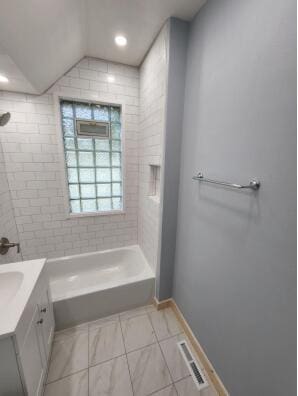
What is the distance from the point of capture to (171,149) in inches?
58.2

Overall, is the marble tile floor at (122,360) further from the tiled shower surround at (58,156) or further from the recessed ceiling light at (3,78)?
the recessed ceiling light at (3,78)

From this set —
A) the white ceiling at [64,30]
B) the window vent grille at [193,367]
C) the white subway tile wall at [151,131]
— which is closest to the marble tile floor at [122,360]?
the window vent grille at [193,367]

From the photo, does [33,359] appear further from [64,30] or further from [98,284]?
[64,30]

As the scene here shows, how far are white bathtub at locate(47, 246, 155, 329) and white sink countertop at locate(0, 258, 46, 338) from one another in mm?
563

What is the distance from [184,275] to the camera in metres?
1.56

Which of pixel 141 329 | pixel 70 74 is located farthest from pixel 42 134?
pixel 141 329

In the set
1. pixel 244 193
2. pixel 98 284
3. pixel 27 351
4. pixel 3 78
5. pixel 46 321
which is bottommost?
pixel 98 284

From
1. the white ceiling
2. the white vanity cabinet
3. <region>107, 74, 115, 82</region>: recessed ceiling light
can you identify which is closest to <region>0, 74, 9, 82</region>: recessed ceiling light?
the white ceiling

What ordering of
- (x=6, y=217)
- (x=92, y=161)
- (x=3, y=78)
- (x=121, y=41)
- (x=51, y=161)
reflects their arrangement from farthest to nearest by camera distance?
(x=92, y=161)
(x=51, y=161)
(x=6, y=217)
(x=121, y=41)
(x=3, y=78)

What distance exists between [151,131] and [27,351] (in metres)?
1.85

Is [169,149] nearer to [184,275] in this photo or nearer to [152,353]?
[184,275]

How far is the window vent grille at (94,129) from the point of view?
200 centimetres

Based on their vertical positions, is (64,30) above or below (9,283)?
above

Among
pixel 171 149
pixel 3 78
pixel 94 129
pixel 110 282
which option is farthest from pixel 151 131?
pixel 110 282
